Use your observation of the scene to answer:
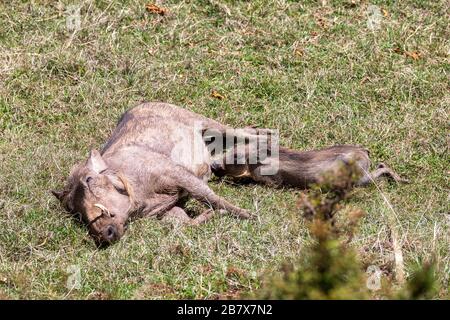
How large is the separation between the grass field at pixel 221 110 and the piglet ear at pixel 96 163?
427mm

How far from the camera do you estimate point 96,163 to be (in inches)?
313

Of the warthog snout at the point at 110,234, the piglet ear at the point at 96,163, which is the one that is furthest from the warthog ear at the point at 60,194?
the warthog snout at the point at 110,234

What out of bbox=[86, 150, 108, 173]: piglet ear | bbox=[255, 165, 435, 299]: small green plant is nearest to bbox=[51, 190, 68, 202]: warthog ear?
bbox=[86, 150, 108, 173]: piglet ear

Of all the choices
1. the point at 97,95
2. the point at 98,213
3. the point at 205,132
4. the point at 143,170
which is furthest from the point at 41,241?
the point at 97,95

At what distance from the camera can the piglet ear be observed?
7876mm

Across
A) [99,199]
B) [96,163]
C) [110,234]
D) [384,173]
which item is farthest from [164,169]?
[384,173]

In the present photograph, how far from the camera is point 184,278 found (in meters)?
6.72

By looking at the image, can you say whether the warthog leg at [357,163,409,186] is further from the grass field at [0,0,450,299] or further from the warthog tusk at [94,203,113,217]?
the warthog tusk at [94,203,113,217]

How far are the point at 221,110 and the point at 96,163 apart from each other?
2.25 meters

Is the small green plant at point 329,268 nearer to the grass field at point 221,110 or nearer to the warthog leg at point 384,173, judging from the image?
the grass field at point 221,110

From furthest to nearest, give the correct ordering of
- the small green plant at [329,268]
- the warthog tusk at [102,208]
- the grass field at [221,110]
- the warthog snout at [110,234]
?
the warthog tusk at [102,208], the warthog snout at [110,234], the grass field at [221,110], the small green plant at [329,268]

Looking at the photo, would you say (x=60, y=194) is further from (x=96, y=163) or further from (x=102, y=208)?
(x=102, y=208)

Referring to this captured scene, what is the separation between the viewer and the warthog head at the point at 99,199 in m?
7.43
